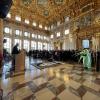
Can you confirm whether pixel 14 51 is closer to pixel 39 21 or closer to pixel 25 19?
pixel 25 19

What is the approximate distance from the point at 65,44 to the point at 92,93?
2050cm

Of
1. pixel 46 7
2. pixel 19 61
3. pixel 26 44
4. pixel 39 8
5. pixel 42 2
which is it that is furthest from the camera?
pixel 26 44

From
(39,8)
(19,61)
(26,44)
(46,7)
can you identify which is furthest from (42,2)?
(19,61)

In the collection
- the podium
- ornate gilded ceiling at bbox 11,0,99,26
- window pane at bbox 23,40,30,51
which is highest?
ornate gilded ceiling at bbox 11,0,99,26

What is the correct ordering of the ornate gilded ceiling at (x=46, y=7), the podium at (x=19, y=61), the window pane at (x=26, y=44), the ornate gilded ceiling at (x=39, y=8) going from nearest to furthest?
the podium at (x=19, y=61) → the ornate gilded ceiling at (x=46, y=7) → the ornate gilded ceiling at (x=39, y=8) → the window pane at (x=26, y=44)

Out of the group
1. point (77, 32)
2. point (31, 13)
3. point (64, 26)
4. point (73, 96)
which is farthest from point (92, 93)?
point (31, 13)

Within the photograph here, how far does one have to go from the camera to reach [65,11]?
22312mm

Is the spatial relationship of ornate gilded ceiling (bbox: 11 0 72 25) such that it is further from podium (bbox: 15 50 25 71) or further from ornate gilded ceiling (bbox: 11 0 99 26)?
podium (bbox: 15 50 25 71)

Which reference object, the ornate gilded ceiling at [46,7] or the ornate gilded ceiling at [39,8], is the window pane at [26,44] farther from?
the ornate gilded ceiling at [39,8]

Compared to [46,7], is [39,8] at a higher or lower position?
higher

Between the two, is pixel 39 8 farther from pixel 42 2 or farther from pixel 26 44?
pixel 26 44

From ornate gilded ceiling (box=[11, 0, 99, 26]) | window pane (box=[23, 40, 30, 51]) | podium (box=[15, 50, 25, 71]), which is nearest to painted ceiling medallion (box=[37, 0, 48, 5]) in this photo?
ornate gilded ceiling (box=[11, 0, 99, 26])

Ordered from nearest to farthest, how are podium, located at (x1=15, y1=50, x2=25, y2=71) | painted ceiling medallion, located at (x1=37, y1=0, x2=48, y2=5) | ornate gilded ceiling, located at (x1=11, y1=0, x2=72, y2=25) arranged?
podium, located at (x1=15, y1=50, x2=25, y2=71) → painted ceiling medallion, located at (x1=37, y1=0, x2=48, y2=5) → ornate gilded ceiling, located at (x1=11, y1=0, x2=72, y2=25)

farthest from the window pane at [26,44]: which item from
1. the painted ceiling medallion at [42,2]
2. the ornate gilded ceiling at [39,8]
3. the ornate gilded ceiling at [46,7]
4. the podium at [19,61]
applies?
the podium at [19,61]
